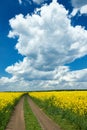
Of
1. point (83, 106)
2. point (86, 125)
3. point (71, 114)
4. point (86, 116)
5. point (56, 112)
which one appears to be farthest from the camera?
point (56, 112)

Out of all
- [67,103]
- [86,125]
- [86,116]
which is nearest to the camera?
[86,125]

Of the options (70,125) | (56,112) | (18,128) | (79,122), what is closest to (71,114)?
(70,125)

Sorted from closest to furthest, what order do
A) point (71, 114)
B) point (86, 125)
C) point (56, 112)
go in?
point (86, 125)
point (71, 114)
point (56, 112)

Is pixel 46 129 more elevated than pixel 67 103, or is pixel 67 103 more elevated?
pixel 67 103

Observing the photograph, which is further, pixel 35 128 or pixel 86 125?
pixel 35 128

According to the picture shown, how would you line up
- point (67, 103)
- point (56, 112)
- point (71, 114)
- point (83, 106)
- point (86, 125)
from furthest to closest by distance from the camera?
point (56, 112) < point (67, 103) < point (71, 114) < point (83, 106) < point (86, 125)

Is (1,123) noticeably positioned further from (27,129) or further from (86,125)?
(86,125)

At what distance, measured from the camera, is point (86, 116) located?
19.5m

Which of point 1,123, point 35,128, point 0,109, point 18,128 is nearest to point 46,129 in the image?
point 35,128

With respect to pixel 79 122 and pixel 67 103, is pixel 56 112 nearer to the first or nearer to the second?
pixel 67 103

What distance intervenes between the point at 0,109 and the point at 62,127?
604cm

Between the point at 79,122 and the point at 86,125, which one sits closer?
the point at 86,125

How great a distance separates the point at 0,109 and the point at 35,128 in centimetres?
456

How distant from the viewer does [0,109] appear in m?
23.5
